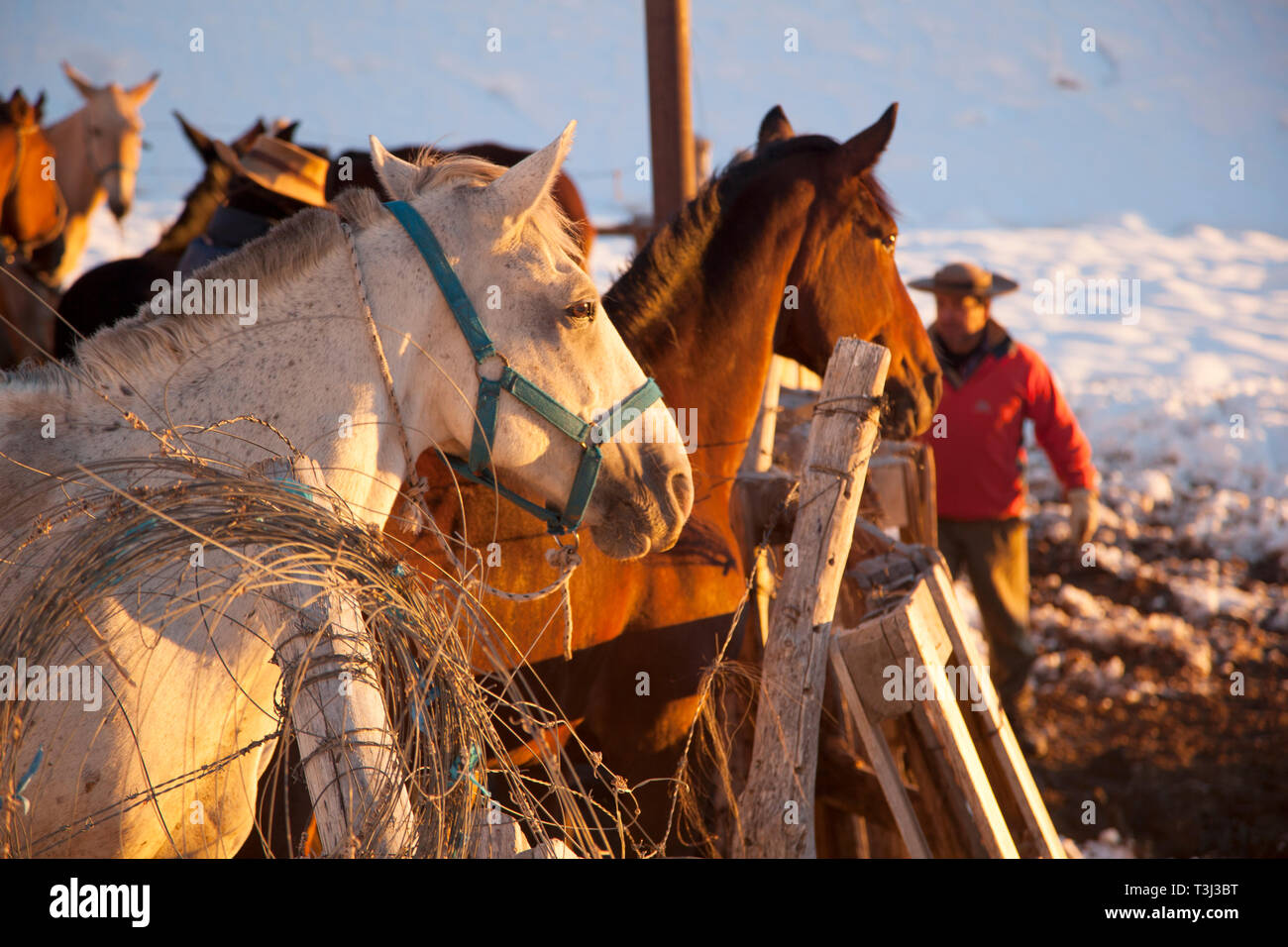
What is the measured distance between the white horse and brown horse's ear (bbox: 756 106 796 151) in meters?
1.93

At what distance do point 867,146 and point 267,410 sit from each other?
7.61ft

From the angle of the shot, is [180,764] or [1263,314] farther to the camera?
[1263,314]

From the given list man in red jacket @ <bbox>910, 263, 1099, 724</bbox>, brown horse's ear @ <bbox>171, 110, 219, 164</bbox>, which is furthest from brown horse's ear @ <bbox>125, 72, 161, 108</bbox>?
man in red jacket @ <bbox>910, 263, 1099, 724</bbox>

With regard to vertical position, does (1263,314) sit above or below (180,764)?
above

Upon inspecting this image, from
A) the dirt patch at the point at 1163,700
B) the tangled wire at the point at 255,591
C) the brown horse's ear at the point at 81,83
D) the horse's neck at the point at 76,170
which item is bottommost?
the dirt patch at the point at 1163,700

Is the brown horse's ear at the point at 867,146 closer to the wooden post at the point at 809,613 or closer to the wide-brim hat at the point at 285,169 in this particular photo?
the wooden post at the point at 809,613

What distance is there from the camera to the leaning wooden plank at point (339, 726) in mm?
1476

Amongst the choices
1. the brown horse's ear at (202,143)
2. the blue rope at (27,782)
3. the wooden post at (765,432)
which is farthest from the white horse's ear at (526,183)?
the brown horse's ear at (202,143)

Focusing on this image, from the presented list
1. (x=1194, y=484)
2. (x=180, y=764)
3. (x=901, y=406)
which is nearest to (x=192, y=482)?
(x=180, y=764)

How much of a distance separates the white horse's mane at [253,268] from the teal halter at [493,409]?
0.41ft

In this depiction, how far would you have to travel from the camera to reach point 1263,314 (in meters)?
13.3

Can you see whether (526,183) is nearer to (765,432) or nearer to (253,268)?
(253,268)

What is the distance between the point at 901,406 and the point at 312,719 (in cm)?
261
